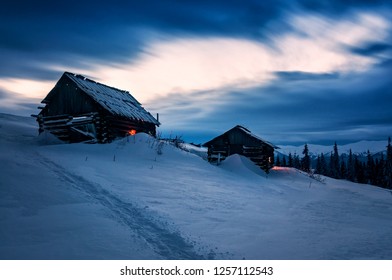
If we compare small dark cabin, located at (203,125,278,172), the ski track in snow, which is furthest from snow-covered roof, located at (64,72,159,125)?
the ski track in snow

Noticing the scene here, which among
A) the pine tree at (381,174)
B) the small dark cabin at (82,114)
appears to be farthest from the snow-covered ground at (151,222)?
the pine tree at (381,174)

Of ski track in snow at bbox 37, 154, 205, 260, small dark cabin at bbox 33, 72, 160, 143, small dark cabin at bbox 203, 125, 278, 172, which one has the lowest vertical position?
ski track in snow at bbox 37, 154, 205, 260

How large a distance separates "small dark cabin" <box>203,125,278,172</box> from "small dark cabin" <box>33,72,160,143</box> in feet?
32.7

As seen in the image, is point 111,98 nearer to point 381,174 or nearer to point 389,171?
point 389,171

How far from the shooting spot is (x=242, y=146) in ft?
92.5

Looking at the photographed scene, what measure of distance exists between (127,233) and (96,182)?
11.9ft

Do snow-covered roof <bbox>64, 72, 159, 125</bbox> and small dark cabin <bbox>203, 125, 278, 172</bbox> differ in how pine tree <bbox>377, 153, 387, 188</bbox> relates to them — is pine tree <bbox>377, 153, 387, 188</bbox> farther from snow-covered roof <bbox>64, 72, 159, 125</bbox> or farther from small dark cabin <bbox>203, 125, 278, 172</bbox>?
snow-covered roof <bbox>64, 72, 159, 125</bbox>

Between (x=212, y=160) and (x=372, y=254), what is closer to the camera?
(x=372, y=254)

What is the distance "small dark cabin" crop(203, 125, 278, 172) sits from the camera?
2744 cm

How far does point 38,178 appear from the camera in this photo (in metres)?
7.77

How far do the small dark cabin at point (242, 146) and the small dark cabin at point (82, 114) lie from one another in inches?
393
